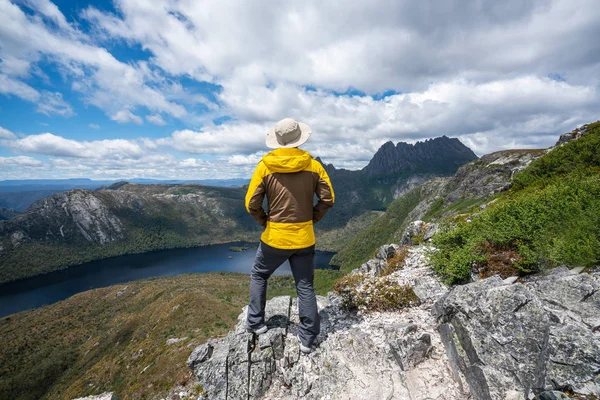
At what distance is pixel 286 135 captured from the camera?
564 cm

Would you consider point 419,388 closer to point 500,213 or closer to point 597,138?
point 500,213

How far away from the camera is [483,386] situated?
4.24m

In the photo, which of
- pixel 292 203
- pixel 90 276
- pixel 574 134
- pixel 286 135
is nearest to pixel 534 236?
pixel 292 203

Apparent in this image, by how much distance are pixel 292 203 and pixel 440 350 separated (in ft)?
15.1

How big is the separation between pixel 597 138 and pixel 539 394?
20281mm

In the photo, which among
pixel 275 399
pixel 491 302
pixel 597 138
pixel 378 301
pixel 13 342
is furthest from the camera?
pixel 13 342

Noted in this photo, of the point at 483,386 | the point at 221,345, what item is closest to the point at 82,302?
the point at 221,345

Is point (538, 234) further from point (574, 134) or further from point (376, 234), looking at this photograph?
point (376, 234)

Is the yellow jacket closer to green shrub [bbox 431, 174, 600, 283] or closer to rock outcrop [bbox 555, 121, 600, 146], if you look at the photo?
green shrub [bbox 431, 174, 600, 283]

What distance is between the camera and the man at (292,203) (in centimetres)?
557

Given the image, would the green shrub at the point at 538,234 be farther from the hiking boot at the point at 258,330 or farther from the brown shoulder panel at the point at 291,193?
the hiking boot at the point at 258,330

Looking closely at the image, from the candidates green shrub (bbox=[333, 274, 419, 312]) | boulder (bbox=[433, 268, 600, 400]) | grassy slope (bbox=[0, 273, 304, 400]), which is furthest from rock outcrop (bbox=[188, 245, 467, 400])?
grassy slope (bbox=[0, 273, 304, 400])

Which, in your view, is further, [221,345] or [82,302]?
[82,302]

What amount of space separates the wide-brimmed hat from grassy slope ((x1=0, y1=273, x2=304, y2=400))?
7044 mm
